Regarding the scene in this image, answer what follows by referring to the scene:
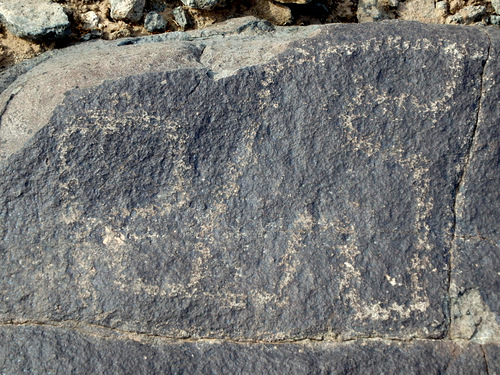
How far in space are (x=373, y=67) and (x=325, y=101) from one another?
0.55 ft

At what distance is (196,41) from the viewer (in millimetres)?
1784

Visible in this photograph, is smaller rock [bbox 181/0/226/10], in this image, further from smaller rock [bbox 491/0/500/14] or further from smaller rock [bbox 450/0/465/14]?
smaller rock [bbox 491/0/500/14]

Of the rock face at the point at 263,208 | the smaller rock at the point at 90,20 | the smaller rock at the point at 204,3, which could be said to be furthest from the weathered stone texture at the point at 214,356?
the smaller rock at the point at 204,3

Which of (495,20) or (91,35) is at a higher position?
(91,35)

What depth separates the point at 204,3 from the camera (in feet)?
6.91

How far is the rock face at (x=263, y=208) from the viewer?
4.26ft

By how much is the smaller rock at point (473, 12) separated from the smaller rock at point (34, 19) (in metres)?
1.64

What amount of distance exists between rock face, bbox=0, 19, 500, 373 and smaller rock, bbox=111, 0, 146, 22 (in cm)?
70

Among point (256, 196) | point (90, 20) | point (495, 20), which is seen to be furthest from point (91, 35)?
point (495, 20)

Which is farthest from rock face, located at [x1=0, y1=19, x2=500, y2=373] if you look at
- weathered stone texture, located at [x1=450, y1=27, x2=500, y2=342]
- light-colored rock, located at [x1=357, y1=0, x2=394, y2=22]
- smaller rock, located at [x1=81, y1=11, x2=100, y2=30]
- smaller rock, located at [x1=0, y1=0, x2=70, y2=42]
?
light-colored rock, located at [x1=357, y1=0, x2=394, y2=22]

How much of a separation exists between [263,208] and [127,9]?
3.84ft

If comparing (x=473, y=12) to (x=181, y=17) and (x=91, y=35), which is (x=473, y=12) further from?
(x=91, y=35)

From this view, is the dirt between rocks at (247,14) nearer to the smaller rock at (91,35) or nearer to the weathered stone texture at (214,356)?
the smaller rock at (91,35)

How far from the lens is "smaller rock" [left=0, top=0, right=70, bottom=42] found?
196 cm
